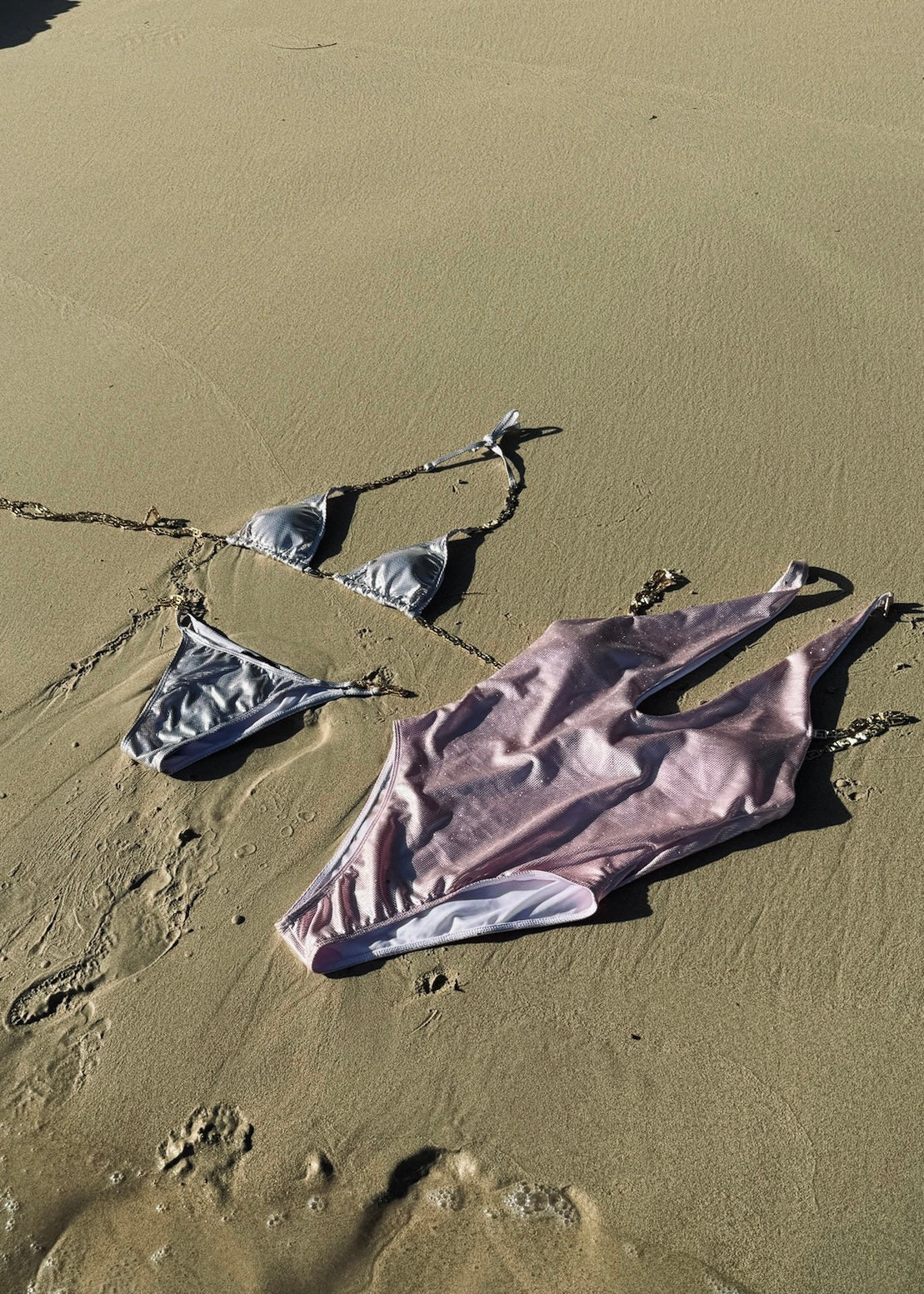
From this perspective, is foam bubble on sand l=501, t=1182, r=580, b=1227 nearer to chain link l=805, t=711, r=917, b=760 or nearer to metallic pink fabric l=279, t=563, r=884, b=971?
metallic pink fabric l=279, t=563, r=884, b=971

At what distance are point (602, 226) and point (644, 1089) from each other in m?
5.58

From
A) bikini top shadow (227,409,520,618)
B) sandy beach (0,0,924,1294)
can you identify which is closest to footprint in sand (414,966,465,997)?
sandy beach (0,0,924,1294)

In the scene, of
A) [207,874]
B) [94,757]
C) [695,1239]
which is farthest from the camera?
[94,757]

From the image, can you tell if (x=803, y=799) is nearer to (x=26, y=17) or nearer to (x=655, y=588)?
(x=655, y=588)

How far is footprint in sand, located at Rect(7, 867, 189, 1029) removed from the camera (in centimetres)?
360

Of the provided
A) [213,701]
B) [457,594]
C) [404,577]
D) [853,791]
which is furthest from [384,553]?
[853,791]

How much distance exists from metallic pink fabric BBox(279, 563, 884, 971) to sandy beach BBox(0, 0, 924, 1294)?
15 cm

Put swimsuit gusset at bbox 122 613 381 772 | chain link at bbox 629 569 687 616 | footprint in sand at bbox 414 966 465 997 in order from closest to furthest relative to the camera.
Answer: footprint in sand at bbox 414 966 465 997, swimsuit gusset at bbox 122 613 381 772, chain link at bbox 629 569 687 616

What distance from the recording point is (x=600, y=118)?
768 centimetres

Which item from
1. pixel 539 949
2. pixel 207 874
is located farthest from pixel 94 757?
pixel 539 949

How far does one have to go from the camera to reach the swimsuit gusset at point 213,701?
166 inches

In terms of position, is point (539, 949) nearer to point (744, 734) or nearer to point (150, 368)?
point (744, 734)

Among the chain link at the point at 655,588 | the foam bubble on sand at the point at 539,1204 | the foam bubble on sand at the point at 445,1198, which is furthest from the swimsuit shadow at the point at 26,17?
the foam bubble on sand at the point at 539,1204

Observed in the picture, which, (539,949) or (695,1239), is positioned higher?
(539,949)
